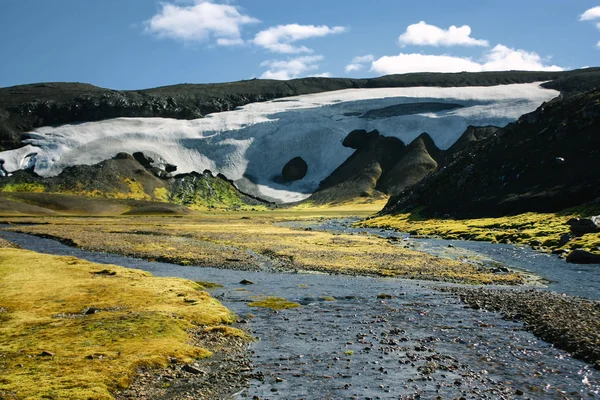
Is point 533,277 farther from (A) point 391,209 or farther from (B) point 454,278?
(A) point 391,209

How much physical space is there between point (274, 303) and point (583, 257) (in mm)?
39266

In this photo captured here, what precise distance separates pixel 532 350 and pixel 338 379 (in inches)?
426

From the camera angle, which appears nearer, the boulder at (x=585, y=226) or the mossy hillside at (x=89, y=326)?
the mossy hillside at (x=89, y=326)

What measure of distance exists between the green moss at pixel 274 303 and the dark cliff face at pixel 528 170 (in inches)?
3151

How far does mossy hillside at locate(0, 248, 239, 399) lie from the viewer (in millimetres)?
20578

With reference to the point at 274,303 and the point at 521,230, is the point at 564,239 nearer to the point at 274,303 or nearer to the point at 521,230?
the point at 521,230

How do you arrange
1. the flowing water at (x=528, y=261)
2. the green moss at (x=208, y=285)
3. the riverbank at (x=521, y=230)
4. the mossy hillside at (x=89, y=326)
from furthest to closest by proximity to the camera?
the riverbank at (x=521, y=230)
the green moss at (x=208, y=285)
the flowing water at (x=528, y=261)
the mossy hillside at (x=89, y=326)

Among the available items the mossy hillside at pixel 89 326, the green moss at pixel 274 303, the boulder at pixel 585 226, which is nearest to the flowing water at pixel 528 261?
the boulder at pixel 585 226

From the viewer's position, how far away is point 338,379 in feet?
72.6

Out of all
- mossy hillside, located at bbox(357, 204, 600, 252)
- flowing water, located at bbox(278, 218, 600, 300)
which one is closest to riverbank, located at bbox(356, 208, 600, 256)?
mossy hillside, located at bbox(357, 204, 600, 252)

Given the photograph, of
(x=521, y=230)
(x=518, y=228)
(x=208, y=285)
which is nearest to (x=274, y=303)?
(x=208, y=285)

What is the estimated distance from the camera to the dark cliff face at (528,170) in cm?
10538

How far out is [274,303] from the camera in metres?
37.5

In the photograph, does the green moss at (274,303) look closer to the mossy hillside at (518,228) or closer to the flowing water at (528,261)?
the flowing water at (528,261)
